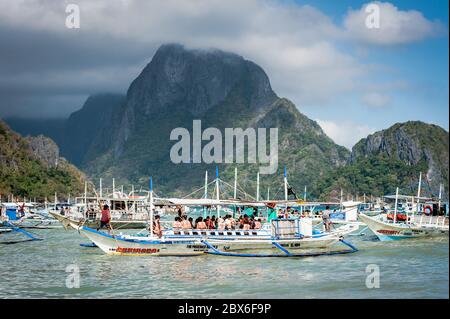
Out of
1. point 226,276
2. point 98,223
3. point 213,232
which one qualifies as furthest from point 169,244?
point 98,223

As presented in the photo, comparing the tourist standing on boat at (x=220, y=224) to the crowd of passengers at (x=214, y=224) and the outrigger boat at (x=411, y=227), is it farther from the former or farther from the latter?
the outrigger boat at (x=411, y=227)

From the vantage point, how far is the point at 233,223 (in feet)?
109

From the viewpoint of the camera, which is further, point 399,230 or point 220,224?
point 399,230

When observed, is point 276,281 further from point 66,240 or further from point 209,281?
point 66,240

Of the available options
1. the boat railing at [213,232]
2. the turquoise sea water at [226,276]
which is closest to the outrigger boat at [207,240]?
the boat railing at [213,232]

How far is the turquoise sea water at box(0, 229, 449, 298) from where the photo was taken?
70.5ft

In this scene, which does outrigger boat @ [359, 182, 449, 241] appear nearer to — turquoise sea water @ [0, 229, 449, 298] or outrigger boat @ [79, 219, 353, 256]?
turquoise sea water @ [0, 229, 449, 298]

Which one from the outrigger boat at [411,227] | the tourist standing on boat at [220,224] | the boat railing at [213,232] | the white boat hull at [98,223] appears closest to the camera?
the boat railing at [213,232]

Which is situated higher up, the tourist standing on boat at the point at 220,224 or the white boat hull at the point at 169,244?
the tourist standing on boat at the point at 220,224

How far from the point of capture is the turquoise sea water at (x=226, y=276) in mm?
21500

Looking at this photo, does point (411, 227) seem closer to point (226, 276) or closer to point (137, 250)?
point (137, 250)

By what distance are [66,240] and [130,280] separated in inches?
935

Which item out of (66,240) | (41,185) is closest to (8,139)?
(41,185)

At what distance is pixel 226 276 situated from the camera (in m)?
25.0
